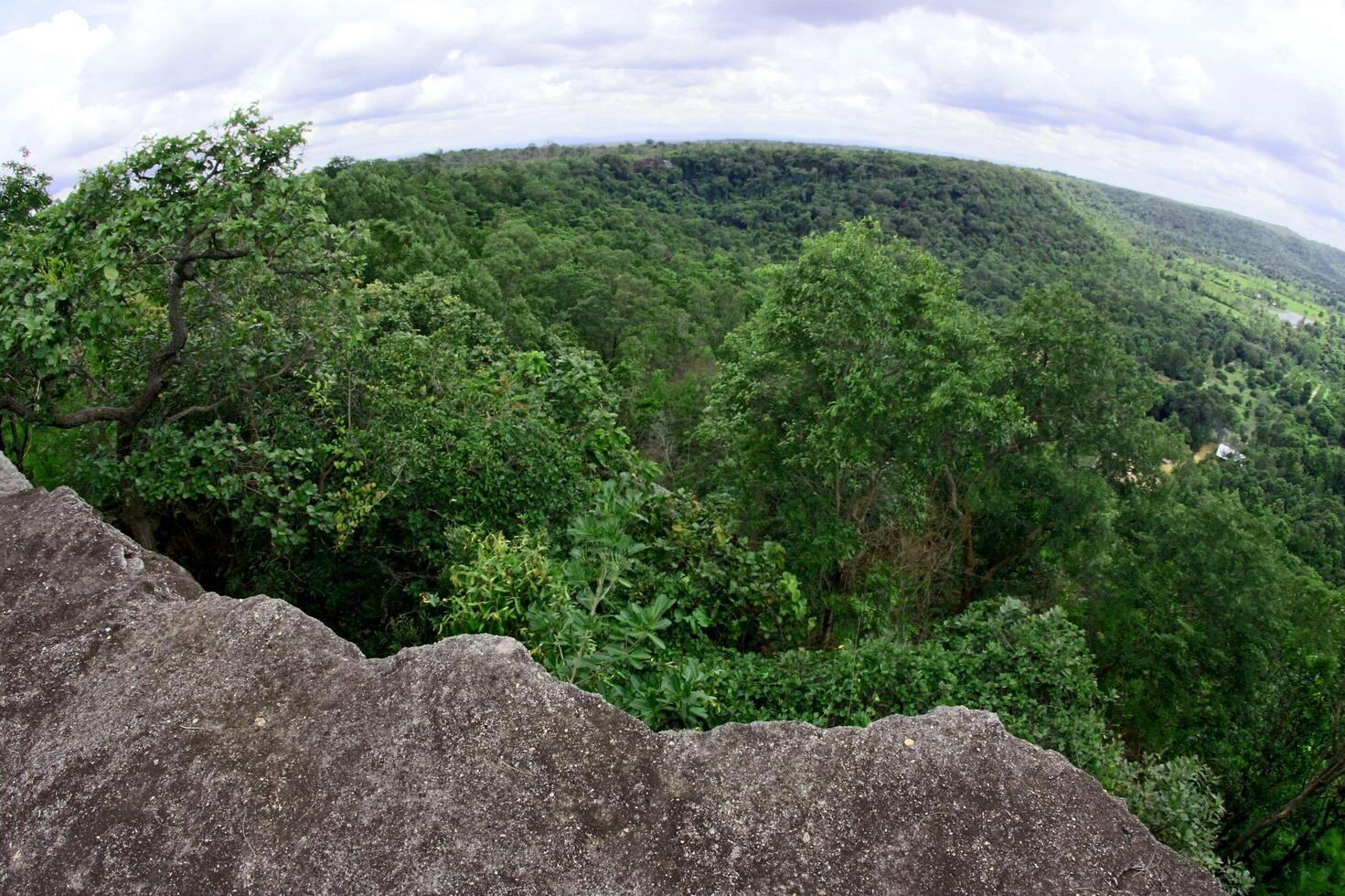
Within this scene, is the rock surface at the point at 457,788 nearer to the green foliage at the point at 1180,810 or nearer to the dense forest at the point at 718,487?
the dense forest at the point at 718,487

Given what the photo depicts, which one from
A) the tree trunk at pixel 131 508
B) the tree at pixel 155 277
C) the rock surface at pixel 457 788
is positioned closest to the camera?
the rock surface at pixel 457 788

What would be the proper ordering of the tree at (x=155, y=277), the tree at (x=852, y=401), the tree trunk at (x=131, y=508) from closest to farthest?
the tree at (x=155, y=277)
the tree trunk at (x=131, y=508)
the tree at (x=852, y=401)

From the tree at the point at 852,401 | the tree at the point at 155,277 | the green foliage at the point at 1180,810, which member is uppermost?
the tree at the point at 155,277

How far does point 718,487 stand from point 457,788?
1080cm

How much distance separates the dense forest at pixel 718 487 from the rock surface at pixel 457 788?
1.21m

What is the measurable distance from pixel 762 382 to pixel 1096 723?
7.71m

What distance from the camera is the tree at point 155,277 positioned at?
5910 mm

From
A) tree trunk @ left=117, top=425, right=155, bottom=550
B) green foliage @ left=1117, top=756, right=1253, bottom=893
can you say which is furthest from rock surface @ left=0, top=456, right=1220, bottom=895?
green foliage @ left=1117, top=756, right=1253, bottom=893

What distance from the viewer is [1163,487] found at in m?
16.5

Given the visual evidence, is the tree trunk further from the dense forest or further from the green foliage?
the green foliage

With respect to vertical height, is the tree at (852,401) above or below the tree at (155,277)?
below

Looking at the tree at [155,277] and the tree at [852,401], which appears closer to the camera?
the tree at [155,277]

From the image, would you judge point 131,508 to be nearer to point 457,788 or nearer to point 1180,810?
point 457,788

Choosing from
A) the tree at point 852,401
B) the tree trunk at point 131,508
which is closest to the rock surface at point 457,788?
the tree trunk at point 131,508
